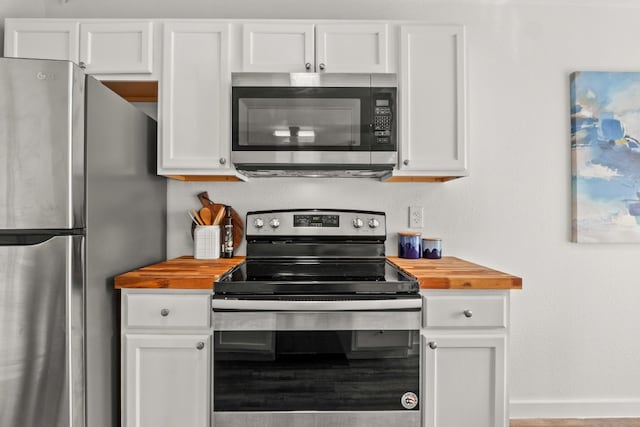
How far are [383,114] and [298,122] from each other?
403 mm

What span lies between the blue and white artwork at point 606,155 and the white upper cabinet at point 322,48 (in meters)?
1.22

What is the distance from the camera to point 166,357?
5.54 feet

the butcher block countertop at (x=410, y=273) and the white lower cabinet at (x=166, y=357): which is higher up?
the butcher block countertop at (x=410, y=273)

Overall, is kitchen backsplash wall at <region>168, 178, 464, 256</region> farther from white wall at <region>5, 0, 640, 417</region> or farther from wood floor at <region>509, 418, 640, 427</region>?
wood floor at <region>509, 418, 640, 427</region>

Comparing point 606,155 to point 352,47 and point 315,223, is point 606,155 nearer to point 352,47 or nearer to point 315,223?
point 352,47

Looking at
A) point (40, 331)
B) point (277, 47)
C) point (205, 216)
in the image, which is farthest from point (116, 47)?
point (40, 331)

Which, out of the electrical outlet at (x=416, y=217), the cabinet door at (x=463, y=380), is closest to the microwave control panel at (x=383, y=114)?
the electrical outlet at (x=416, y=217)

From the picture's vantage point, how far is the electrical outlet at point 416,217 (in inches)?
95.3

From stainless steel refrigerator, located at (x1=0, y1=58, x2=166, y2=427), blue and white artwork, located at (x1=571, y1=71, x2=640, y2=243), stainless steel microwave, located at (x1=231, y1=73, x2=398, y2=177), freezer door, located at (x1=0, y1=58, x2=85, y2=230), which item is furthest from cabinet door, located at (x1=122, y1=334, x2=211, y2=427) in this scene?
blue and white artwork, located at (x1=571, y1=71, x2=640, y2=243)

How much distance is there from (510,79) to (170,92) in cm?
187

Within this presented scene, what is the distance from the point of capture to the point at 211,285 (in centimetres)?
168

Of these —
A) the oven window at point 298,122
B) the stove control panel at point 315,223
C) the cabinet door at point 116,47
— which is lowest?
the stove control panel at point 315,223

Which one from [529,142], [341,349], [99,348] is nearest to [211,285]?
[99,348]

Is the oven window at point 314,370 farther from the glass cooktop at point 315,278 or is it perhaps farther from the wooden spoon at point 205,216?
the wooden spoon at point 205,216
